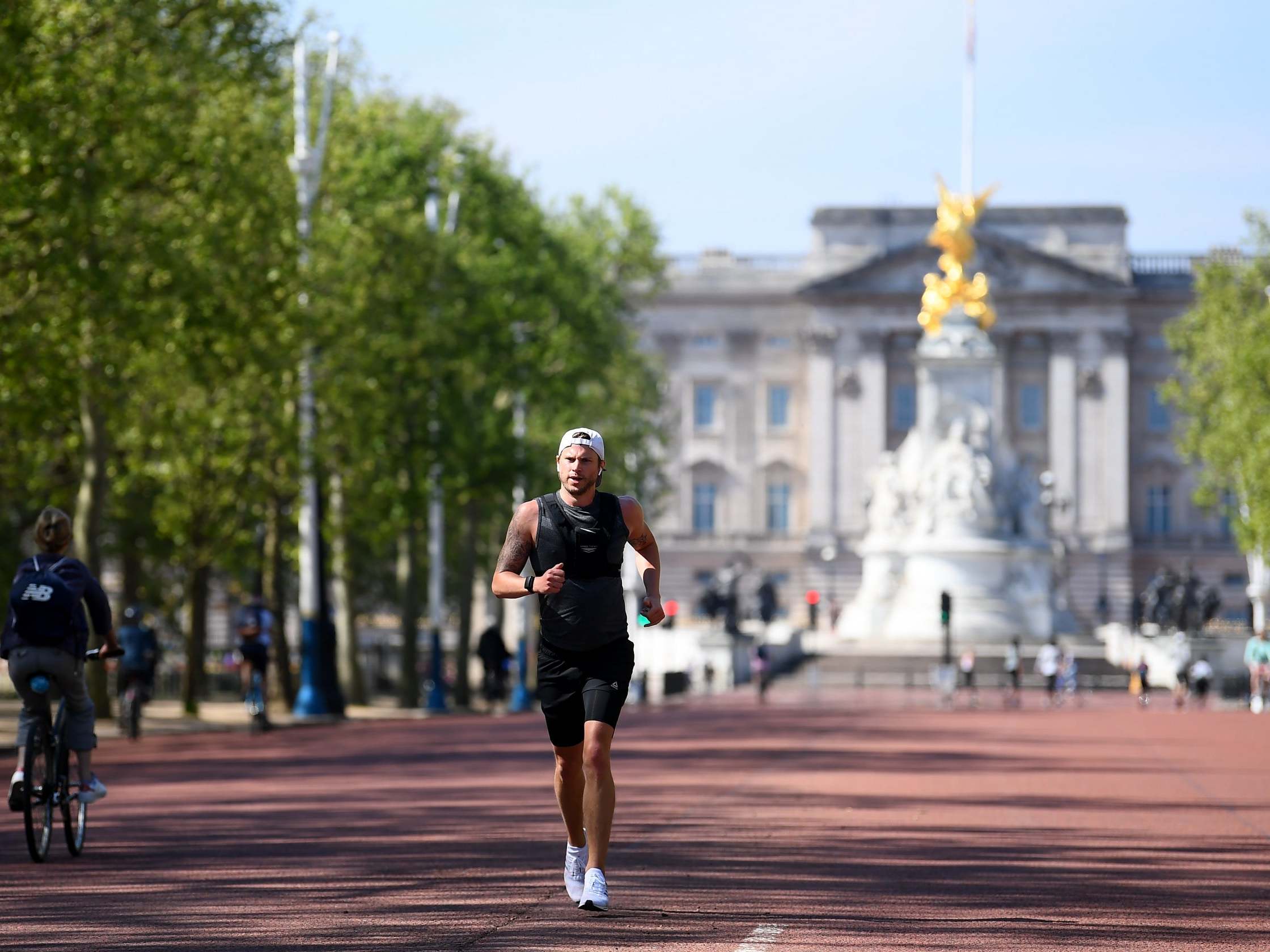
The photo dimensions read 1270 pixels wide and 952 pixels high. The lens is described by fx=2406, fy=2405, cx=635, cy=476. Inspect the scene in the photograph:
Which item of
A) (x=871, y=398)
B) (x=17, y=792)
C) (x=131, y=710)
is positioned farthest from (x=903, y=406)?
(x=17, y=792)

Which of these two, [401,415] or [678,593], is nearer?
[401,415]

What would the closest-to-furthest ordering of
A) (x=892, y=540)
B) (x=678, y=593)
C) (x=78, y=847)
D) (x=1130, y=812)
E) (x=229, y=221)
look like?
(x=78, y=847), (x=1130, y=812), (x=229, y=221), (x=892, y=540), (x=678, y=593)

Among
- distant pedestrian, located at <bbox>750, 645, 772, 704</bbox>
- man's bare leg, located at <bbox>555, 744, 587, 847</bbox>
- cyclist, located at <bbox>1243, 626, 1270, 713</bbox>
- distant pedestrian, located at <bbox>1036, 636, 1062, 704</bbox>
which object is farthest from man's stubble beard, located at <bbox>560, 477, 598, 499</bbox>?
distant pedestrian, located at <bbox>1036, 636, 1062, 704</bbox>

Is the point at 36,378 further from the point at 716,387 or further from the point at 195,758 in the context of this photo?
the point at 716,387

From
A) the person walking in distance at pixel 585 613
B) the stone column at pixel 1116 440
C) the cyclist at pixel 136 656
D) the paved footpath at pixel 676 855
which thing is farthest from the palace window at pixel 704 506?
the person walking in distance at pixel 585 613

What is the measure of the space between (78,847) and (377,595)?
68.6 m

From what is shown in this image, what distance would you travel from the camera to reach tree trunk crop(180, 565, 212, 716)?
40469 millimetres

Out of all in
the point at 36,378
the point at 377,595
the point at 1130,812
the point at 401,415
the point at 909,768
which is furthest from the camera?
the point at 377,595

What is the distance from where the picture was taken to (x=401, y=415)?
48.0 meters

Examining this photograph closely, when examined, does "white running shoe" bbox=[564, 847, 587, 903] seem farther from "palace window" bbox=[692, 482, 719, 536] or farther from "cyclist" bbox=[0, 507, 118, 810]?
"palace window" bbox=[692, 482, 719, 536]

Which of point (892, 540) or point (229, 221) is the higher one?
point (229, 221)

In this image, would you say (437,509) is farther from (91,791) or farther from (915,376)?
(915,376)

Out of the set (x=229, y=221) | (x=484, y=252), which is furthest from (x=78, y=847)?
(x=484, y=252)

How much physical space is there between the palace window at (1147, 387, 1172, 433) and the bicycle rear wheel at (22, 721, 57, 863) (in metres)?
110
